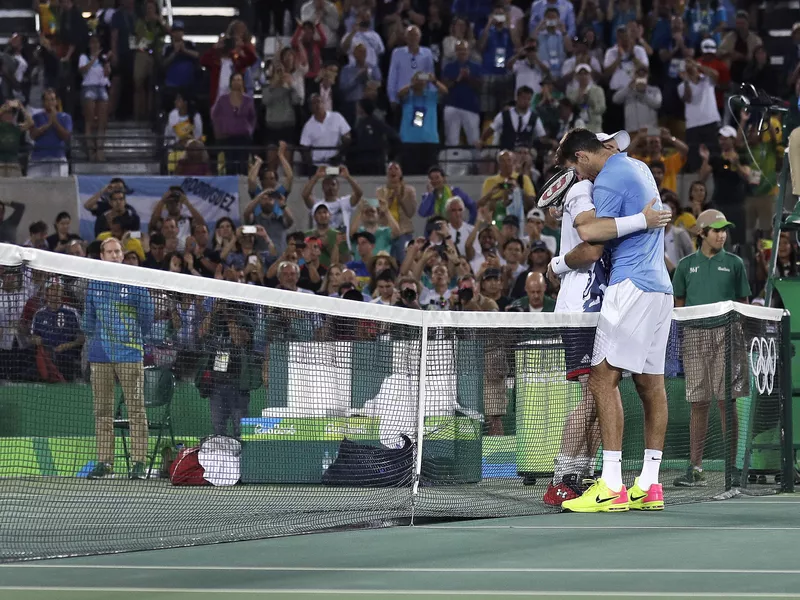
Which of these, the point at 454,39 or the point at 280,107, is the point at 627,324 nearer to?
the point at 280,107

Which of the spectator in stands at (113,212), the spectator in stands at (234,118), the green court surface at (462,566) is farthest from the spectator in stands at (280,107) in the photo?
the green court surface at (462,566)

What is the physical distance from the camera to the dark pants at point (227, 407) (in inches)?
351

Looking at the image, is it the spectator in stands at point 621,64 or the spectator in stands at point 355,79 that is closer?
the spectator in stands at point 355,79

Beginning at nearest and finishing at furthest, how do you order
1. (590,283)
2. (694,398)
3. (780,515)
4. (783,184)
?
(780,515) → (590,283) → (694,398) → (783,184)

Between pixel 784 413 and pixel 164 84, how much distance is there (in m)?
13.0

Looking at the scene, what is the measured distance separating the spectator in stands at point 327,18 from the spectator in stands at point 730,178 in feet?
19.6

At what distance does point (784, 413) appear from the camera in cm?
1058

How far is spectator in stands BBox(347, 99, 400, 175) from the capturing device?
19875mm

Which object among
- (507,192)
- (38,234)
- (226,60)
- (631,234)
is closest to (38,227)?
(38,234)

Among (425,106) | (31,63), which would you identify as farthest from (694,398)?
(31,63)

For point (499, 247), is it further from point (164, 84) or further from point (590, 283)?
point (590, 283)

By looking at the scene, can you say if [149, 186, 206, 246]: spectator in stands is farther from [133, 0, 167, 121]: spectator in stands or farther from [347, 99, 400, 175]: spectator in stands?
[133, 0, 167, 121]: spectator in stands

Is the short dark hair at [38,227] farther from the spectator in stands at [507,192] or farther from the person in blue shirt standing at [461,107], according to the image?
the person in blue shirt standing at [461,107]

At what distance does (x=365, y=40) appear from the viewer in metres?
21.4
